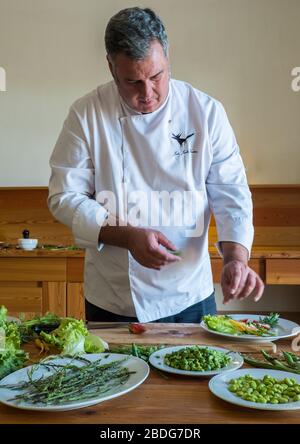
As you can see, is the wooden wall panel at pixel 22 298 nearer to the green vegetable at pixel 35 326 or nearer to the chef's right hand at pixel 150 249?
the green vegetable at pixel 35 326

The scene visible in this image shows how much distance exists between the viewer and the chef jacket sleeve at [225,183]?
5.08 ft

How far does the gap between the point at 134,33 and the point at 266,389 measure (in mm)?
958

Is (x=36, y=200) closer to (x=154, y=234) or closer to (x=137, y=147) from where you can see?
(x=137, y=147)

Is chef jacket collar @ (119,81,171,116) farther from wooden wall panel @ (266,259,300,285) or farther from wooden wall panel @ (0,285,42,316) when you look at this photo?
wooden wall panel @ (0,285,42,316)

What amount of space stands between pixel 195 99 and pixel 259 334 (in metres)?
0.80

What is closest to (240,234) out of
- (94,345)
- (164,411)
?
(94,345)

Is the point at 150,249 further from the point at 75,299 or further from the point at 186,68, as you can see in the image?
the point at 186,68

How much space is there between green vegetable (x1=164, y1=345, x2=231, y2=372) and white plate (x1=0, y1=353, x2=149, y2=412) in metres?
0.07

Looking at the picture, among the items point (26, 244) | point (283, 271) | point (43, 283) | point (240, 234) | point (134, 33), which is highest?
point (134, 33)

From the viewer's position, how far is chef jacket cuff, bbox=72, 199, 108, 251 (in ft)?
4.79

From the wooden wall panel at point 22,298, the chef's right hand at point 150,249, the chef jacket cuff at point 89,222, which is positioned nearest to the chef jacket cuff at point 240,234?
the chef's right hand at point 150,249

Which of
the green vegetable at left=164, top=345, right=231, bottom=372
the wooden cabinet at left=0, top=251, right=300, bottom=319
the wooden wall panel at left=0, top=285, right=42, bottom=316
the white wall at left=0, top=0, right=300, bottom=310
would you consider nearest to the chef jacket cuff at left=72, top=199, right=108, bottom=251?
the green vegetable at left=164, top=345, right=231, bottom=372

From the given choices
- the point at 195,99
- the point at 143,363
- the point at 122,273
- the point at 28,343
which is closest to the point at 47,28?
the point at 195,99

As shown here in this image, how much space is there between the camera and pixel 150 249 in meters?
1.27
